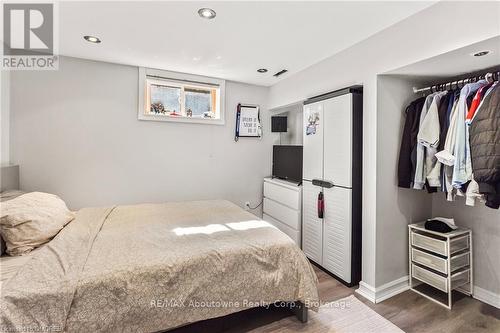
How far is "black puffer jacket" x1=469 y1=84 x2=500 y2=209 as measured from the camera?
164 cm

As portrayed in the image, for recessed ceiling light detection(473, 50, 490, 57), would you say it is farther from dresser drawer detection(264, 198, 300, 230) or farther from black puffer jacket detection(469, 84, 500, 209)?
dresser drawer detection(264, 198, 300, 230)

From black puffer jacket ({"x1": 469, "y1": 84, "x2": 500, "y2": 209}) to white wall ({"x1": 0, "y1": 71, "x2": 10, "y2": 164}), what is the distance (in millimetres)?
4293

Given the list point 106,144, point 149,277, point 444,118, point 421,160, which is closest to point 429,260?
point 421,160

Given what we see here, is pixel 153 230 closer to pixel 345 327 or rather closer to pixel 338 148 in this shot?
pixel 345 327

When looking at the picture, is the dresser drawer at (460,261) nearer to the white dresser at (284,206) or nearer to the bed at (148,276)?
the bed at (148,276)

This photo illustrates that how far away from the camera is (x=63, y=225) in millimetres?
2000

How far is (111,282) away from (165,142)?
2.23m

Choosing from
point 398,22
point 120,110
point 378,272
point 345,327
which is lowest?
point 345,327

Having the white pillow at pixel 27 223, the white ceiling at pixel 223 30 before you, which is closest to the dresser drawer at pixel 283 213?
the white ceiling at pixel 223 30

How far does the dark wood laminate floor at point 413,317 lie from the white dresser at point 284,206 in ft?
3.30

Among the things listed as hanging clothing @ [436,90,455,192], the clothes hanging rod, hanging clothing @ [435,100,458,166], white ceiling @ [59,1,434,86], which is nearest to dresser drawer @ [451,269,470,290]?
hanging clothing @ [436,90,455,192]

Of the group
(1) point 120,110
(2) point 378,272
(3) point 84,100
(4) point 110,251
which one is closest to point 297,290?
(2) point 378,272

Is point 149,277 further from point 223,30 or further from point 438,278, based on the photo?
point 438,278

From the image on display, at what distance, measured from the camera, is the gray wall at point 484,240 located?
215 cm
